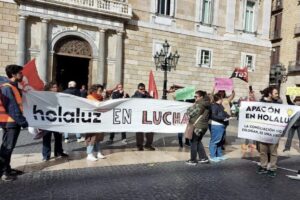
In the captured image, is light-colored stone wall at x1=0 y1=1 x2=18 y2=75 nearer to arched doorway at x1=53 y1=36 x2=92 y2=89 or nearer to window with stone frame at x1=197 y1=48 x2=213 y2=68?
→ arched doorway at x1=53 y1=36 x2=92 y2=89

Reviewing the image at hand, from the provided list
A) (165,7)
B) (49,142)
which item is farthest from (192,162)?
(165,7)

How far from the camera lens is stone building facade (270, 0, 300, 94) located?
125ft

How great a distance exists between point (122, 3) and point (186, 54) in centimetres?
593

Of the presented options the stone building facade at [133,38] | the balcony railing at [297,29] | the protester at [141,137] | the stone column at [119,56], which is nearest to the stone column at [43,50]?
the stone building facade at [133,38]

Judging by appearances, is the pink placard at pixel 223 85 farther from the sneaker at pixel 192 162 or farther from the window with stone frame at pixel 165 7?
the window with stone frame at pixel 165 7

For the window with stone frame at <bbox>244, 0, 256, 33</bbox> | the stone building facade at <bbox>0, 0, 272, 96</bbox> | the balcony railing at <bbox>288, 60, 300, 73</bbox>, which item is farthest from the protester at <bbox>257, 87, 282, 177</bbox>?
the balcony railing at <bbox>288, 60, 300, 73</bbox>

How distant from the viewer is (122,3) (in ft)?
72.3

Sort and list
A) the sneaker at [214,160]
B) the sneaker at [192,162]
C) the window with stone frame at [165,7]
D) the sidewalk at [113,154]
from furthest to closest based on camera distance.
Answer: the window with stone frame at [165,7] → the sneaker at [214,160] → the sneaker at [192,162] → the sidewalk at [113,154]

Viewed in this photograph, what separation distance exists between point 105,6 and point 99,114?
14487 mm

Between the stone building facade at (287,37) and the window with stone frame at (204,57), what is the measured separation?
15.4 metres

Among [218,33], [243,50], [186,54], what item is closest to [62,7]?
[186,54]

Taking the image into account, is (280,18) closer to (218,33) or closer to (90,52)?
(218,33)

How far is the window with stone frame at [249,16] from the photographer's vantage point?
90.4ft

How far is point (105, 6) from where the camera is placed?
21750 mm
